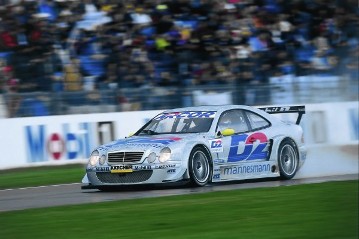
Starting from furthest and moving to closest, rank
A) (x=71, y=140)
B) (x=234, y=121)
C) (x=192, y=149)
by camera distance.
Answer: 1. (x=71, y=140)
2. (x=234, y=121)
3. (x=192, y=149)

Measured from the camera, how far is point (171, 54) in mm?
19016

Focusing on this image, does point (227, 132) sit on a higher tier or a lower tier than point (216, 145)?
higher

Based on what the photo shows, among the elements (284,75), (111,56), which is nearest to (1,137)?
(111,56)

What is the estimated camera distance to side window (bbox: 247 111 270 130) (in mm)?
13266

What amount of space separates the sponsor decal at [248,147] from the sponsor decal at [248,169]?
0.38 ft

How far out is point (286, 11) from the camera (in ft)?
68.6

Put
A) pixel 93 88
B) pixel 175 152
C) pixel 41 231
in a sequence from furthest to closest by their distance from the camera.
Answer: pixel 93 88
pixel 175 152
pixel 41 231

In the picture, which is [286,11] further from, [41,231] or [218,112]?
[41,231]

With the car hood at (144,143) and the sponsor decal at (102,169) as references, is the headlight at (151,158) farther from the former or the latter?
the sponsor decal at (102,169)

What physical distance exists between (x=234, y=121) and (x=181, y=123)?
2.75 ft

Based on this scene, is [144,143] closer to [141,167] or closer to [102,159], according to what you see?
[141,167]

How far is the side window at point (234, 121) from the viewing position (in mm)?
12829

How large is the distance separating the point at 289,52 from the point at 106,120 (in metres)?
4.79

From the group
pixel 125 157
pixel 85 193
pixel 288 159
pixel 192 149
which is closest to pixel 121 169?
pixel 125 157
